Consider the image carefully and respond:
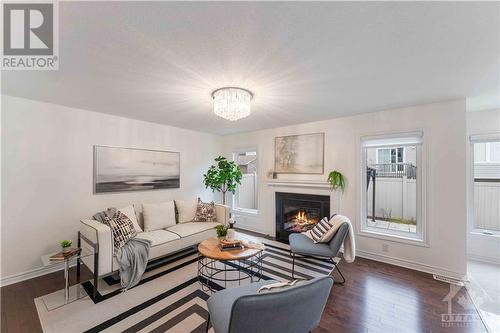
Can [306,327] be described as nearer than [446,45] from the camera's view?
Yes

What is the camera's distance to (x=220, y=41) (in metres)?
1.51

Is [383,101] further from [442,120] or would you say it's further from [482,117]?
[482,117]

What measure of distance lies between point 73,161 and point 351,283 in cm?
431

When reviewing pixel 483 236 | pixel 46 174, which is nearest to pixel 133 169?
pixel 46 174

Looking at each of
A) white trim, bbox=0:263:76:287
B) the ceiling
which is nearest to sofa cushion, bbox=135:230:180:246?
white trim, bbox=0:263:76:287

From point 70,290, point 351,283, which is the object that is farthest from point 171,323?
point 351,283

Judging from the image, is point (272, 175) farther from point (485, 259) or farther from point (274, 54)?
point (485, 259)

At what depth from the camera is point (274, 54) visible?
167cm

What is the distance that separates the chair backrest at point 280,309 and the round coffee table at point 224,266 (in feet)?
3.80

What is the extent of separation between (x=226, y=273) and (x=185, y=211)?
1.57 meters

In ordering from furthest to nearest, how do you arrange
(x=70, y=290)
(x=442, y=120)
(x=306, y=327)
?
1. (x=442, y=120)
2. (x=70, y=290)
3. (x=306, y=327)

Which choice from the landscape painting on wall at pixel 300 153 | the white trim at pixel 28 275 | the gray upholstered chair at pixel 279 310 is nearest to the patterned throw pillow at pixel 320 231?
the landscape painting on wall at pixel 300 153

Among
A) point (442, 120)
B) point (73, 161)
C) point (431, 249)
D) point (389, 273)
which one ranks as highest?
point (442, 120)

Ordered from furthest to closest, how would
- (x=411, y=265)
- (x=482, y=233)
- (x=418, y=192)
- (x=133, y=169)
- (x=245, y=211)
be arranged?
(x=245, y=211), (x=133, y=169), (x=482, y=233), (x=418, y=192), (x=411, y=265)
